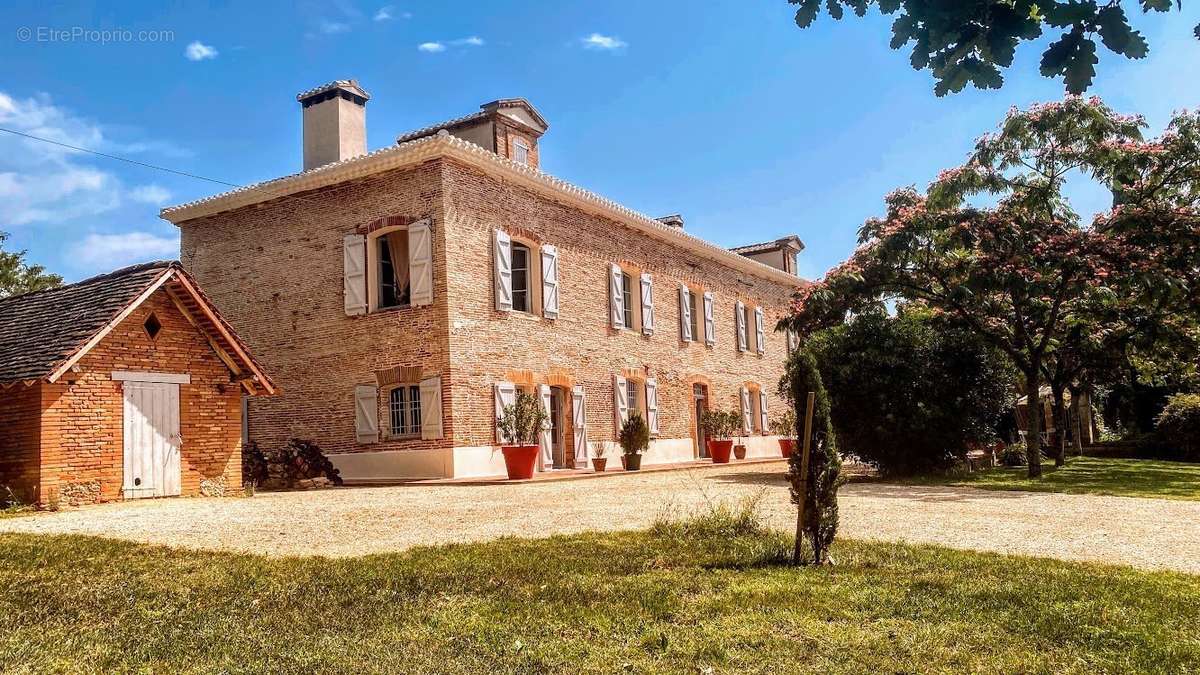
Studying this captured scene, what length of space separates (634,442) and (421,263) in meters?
5.71

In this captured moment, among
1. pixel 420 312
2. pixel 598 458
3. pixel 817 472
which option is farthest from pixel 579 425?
pixel 817 472

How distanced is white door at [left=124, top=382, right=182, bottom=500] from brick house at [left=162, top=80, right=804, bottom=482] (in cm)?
420

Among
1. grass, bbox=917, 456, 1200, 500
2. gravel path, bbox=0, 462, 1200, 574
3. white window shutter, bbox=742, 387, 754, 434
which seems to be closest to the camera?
gravel path, bbox=0, 462, 1200, 574

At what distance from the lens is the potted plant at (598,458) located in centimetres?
1827

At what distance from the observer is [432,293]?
16109 mm

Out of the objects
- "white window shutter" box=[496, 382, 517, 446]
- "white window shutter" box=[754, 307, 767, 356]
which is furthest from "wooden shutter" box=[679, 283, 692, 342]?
"white window shutter" box=[496, 382, 517, 446]

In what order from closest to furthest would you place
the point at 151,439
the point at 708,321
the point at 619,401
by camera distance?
the point at 151,439 < the point at 619,401 < the point at 708,321

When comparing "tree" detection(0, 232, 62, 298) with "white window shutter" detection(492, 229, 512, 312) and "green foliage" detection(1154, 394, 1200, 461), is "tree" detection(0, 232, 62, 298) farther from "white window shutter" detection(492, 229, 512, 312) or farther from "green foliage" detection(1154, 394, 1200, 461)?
"green foliage" detection(1154, 394, 1200, 461)

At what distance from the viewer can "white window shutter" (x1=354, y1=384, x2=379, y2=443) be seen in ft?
54.2

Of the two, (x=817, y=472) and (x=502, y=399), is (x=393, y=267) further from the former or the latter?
(x=817, y=472)

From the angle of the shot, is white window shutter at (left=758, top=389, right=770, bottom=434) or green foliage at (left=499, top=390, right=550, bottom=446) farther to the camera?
white window shutter at (left=758, top=389, right=770, bottom=434)

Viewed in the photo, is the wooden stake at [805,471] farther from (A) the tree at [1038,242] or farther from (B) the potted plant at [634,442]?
(B) the potted plant at [634,442]

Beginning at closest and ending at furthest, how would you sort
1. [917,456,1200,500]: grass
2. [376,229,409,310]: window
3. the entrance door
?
[917,456,1200,500]: grass < [376,229,409,310]: window < the entrance door

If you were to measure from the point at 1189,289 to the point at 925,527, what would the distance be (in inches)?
372
